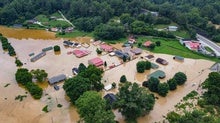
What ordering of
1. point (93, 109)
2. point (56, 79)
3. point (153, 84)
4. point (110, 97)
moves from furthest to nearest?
point (56, 79), point (153, 84), point (110, 97), point (93, 109)

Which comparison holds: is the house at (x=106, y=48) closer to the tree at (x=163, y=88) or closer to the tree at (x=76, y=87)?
the tree at (x=76, y=87)

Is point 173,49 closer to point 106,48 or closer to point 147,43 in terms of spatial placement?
point 147,43

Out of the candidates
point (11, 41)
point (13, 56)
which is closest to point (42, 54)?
point (13, 56)

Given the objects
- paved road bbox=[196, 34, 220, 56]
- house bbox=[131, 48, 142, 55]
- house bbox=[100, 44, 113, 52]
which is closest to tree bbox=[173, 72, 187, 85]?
house bbox=[131, 48, 142, 55]

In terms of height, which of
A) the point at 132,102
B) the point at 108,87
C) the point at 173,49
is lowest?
the point at 173,49

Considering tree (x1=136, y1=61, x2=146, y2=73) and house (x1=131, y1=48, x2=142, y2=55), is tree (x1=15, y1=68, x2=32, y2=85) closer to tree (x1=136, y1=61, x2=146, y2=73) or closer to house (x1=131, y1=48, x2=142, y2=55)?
tree (x1=136, y1=61, x2=146, y2=73)

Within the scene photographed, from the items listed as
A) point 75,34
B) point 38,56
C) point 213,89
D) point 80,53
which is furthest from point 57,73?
point 213,89
